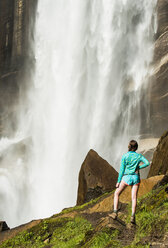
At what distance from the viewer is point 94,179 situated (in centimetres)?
1241

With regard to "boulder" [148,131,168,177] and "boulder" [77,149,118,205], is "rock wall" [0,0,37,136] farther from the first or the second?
"boulder" [148,131,168,177]

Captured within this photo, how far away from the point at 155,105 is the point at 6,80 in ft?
82.1

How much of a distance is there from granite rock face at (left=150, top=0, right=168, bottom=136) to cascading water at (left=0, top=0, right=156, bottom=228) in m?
1.10

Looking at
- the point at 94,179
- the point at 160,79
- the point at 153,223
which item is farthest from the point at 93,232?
the point at 160,79

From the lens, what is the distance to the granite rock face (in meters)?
29.8

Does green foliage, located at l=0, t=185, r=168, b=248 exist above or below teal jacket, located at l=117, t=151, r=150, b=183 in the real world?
below

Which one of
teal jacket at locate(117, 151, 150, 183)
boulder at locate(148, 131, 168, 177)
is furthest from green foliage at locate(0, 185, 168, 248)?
boulder at locate(148, 131, 168, 177)

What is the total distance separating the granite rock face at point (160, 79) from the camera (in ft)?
Answer: 97.7

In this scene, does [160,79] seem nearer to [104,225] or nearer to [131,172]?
[131,172]

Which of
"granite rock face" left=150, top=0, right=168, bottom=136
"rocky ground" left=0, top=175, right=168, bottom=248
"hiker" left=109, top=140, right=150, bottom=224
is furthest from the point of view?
"granite rock face" left=150, top=0, right=168, bottom=136

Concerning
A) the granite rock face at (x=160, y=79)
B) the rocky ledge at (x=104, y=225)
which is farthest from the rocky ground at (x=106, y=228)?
the granite rock face at (x=160, y=79)

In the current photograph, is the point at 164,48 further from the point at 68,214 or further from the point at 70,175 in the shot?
the point at 68,214

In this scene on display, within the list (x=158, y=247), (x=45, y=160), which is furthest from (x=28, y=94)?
(x=158, y=247)

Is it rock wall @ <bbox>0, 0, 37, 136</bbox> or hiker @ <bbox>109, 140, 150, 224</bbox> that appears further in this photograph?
rock wall @ <bbox>0, 0, 37, 136</bbox>
